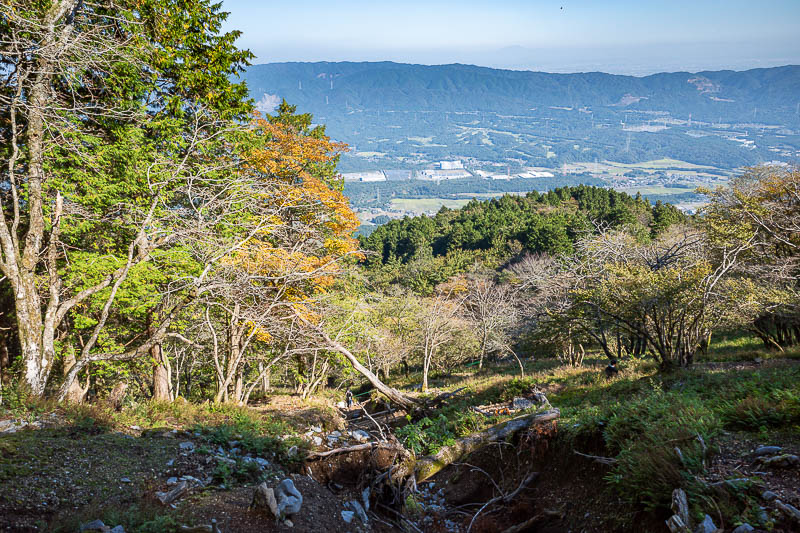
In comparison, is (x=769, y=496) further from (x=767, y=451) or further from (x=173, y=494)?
(x=173, y=494)

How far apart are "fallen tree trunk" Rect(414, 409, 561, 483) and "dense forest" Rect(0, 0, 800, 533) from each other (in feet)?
0.12

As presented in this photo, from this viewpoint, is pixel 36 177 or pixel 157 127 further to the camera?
pixel 157 127

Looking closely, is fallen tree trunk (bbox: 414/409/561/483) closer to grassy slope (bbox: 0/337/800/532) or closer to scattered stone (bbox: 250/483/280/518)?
grassy slope (bbox: 0/337/800/532)

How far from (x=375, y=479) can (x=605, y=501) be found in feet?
10.3

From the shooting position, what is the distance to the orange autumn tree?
10227 millimetres

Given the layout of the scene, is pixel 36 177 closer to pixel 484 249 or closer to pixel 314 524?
pixel 314 524

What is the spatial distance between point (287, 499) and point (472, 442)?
387 centimetres

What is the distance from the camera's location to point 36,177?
8.23 meters

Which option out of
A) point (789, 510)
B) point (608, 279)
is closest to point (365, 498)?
point (789, 510)

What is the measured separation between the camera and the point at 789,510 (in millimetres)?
3266

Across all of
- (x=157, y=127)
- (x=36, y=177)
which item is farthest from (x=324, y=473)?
(x=157, y=127)

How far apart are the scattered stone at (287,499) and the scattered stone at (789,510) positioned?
4.32 meters

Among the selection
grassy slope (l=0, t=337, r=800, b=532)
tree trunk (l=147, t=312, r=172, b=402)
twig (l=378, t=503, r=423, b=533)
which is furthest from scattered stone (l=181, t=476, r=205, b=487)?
tree trunk (l=147, t=312, r=172, b=402)

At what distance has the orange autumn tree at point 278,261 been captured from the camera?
1023 cm
